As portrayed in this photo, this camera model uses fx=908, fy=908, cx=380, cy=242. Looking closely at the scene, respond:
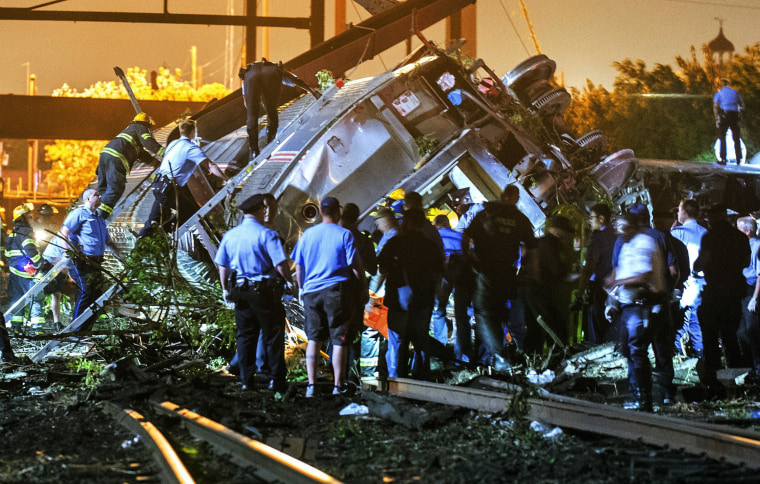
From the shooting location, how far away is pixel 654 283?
6.87 metres

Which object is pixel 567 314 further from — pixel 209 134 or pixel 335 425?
pixel 209 134

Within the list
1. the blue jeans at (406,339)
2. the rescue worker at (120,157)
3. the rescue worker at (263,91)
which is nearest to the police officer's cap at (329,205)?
the blue jeans at (406,339)

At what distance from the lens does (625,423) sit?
5.53 m

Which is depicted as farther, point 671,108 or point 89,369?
point 671,108

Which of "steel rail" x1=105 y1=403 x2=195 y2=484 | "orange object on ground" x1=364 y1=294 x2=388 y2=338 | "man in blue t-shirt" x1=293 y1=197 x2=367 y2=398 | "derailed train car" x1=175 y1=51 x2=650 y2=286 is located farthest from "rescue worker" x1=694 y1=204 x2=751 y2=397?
"steel rail" x1=105 y1=403 x2=195 y2=484

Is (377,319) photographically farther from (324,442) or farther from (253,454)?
(253,454)

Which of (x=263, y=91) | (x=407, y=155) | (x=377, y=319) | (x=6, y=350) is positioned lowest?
(x=6, y=350)

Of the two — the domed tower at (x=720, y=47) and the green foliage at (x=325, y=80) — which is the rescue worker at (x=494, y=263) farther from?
the domed tower at (x=720, y=47)

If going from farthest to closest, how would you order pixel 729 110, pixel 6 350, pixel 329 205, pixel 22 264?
pixel 729 110
pixel 22 264
pixel 6 350
pixel 329 205

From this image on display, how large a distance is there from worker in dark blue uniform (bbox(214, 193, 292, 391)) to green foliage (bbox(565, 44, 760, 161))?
1273 inches

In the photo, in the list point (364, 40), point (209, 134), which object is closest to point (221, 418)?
point (209, 134)

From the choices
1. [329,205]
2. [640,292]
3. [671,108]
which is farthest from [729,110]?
[671,108]

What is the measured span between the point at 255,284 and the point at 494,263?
7.56 ft

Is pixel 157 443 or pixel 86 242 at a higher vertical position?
pixel 86 242
